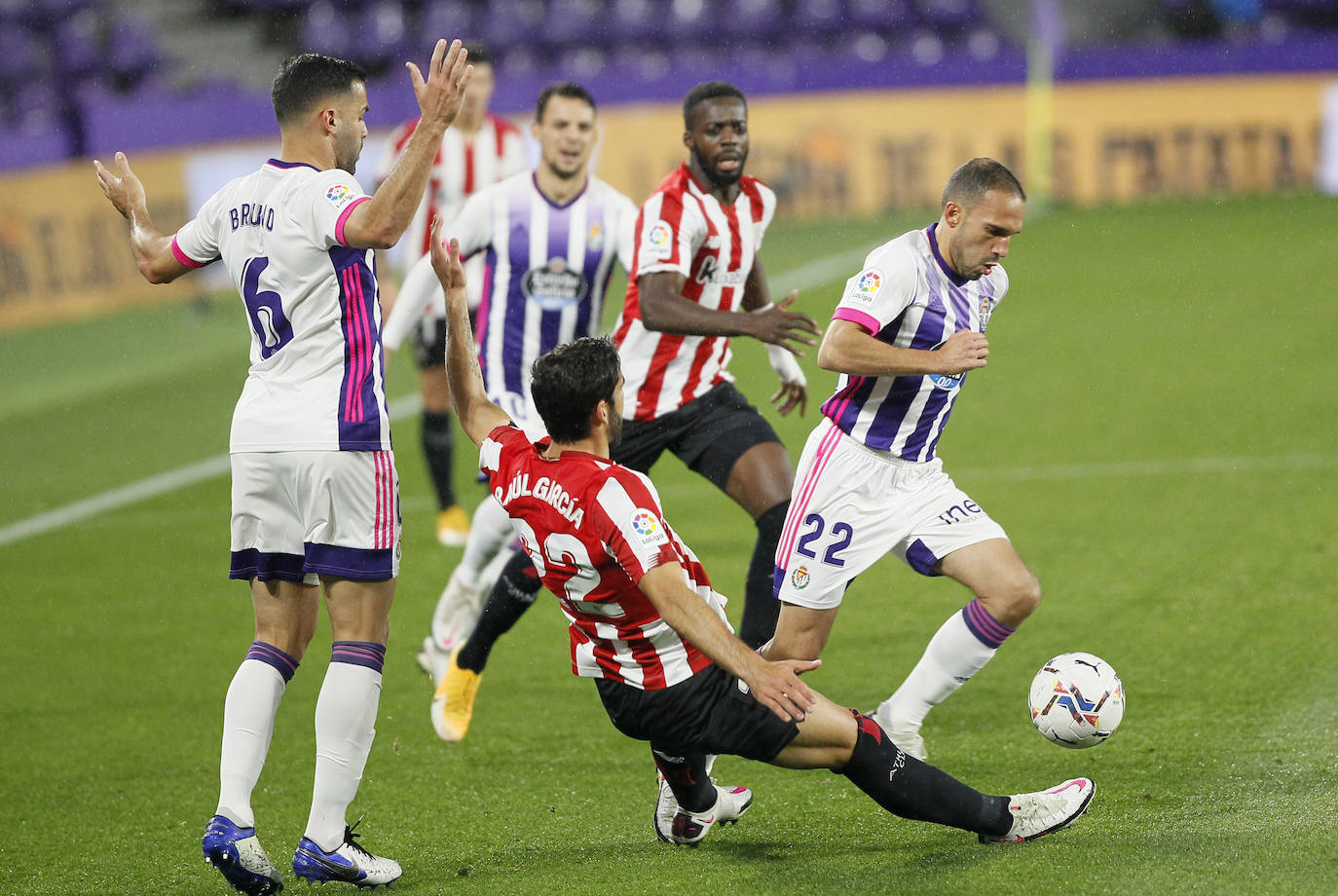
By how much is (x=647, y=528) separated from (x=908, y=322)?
1352mm

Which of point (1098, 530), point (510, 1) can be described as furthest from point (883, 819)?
point (510, 1)

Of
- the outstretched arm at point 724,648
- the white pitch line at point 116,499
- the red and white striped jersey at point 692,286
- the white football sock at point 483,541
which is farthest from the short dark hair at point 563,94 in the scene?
the white pitch line at point 116,499

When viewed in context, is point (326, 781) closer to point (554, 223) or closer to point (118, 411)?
point (554, 223)

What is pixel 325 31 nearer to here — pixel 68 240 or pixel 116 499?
pixel 68 240

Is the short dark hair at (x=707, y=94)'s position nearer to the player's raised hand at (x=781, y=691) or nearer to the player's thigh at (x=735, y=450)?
the player's thigh at (x=735, y=450)

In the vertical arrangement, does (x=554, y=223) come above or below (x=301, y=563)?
above

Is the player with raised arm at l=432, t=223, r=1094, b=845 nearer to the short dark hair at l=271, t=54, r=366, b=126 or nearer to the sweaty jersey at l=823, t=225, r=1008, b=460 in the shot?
the short dark hair at l=271, t=54, r=366, b=126

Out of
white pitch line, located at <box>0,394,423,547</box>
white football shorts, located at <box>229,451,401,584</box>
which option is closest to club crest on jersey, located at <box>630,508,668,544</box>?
white football shorts, located at <box>229,451,401,584</box>

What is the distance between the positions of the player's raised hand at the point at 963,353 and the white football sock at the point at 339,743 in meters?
1.79

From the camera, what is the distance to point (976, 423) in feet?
A: 35.9

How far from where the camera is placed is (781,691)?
148 inches

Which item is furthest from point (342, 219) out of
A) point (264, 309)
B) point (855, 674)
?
point (855, 674)

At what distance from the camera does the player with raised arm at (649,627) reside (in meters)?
3.88

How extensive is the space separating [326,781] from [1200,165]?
55.5 ft
